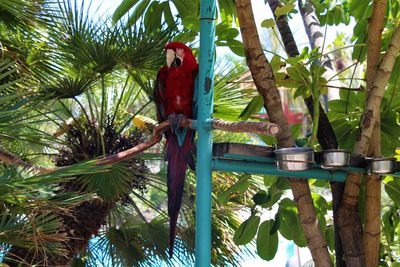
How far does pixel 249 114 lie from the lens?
2.47 meters

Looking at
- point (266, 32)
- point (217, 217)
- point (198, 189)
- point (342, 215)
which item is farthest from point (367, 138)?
point (266, 32)

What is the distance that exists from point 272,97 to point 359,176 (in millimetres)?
444

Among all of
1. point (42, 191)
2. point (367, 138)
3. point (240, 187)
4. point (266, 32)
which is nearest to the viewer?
point (42, 191)

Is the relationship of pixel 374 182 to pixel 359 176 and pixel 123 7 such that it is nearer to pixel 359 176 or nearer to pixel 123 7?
pixel 359 176

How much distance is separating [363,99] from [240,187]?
63 cm

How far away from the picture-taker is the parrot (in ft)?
8.86

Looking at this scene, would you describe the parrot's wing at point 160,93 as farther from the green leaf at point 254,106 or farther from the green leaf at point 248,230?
the green leaf at point 248,230

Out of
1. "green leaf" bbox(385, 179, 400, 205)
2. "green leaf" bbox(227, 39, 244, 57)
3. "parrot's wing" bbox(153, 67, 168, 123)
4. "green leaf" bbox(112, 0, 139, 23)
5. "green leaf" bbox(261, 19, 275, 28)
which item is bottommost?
"green leaf" bbox(385, 179, 400, 205)

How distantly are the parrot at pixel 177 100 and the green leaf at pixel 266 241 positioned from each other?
1.30ft

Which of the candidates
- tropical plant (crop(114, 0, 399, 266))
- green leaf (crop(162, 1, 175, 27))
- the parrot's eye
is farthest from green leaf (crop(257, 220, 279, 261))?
green leaf (crop(162, 1, 175, 27))

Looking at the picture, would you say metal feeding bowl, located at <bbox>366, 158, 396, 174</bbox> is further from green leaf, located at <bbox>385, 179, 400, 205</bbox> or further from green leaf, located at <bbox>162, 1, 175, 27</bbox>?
green leaf, located at <bbox>162, 1, 175, 27</bbox>

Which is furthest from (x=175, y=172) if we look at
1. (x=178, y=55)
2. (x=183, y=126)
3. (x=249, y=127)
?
(x=249, y=127)

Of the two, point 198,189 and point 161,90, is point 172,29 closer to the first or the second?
point 161,90

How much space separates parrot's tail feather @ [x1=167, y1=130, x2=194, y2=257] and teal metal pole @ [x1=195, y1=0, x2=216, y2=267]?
0.51 metres
